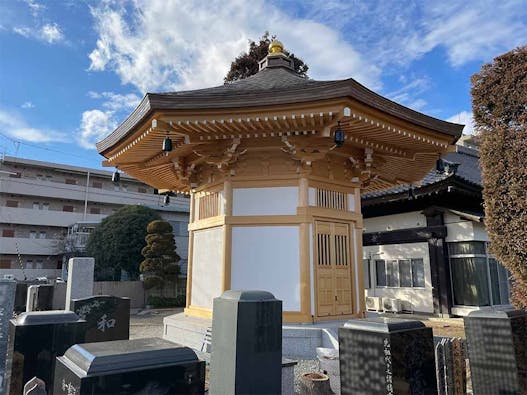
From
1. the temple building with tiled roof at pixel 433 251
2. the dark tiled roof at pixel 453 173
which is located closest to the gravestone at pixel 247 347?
the dark tiled roof at pixel 453 173

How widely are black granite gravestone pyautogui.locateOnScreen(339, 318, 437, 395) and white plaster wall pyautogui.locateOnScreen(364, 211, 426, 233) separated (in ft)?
35.9

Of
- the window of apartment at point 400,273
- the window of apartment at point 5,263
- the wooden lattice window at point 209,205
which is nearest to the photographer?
the wooden lattice window at point 209,205

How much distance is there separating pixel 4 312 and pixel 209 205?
186 inches

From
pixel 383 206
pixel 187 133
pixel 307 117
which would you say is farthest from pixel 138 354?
pixel 383 206

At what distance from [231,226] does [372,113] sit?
3.28 meters

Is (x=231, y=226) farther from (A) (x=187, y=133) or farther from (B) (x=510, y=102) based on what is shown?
(B) (x=510, y=102)

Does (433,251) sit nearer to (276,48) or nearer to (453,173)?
(453,173)

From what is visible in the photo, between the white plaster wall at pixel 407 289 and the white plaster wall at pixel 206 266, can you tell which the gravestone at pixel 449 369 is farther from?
the white plaster wall at pixel 407 289

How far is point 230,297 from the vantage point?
8.04 feet

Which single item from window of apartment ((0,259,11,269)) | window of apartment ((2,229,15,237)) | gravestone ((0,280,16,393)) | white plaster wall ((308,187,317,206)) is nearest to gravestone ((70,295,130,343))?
gravestone ((0,280,16,393))

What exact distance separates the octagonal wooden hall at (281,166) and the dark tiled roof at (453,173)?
215cm

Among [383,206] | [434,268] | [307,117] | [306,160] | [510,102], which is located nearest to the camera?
[307,117]

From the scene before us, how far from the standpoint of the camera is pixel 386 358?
2.33m

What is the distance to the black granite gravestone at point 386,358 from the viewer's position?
233 cm
